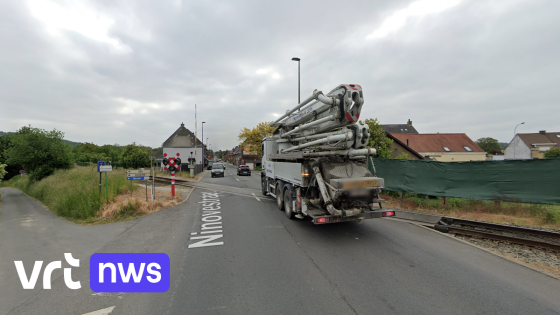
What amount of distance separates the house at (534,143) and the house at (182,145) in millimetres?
60817

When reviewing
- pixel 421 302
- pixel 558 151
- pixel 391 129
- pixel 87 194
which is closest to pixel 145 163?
pixel 87 194

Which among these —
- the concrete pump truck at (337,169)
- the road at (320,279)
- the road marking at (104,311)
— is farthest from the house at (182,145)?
the road marking at (104,311)

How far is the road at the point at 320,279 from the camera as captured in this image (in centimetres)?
332

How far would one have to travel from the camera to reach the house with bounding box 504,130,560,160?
45.0 meters

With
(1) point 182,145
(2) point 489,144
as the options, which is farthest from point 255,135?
(2) point 489,144

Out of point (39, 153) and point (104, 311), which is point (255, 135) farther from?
point (104, 311)

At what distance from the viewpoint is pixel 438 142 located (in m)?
38.3

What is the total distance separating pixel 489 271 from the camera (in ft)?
14.4

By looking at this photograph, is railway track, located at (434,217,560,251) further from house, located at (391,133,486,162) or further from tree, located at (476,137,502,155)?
tree, located at (476,137,502,155)

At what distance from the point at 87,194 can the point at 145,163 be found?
48.7 metres

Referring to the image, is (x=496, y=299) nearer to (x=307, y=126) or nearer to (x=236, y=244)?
(x=236, y=244)

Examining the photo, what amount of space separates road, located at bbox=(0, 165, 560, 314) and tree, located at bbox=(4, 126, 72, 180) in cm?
1918

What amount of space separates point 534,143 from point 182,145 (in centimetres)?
7022

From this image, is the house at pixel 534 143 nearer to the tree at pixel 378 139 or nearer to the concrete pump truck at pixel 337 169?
the tree at pixel 378 139
